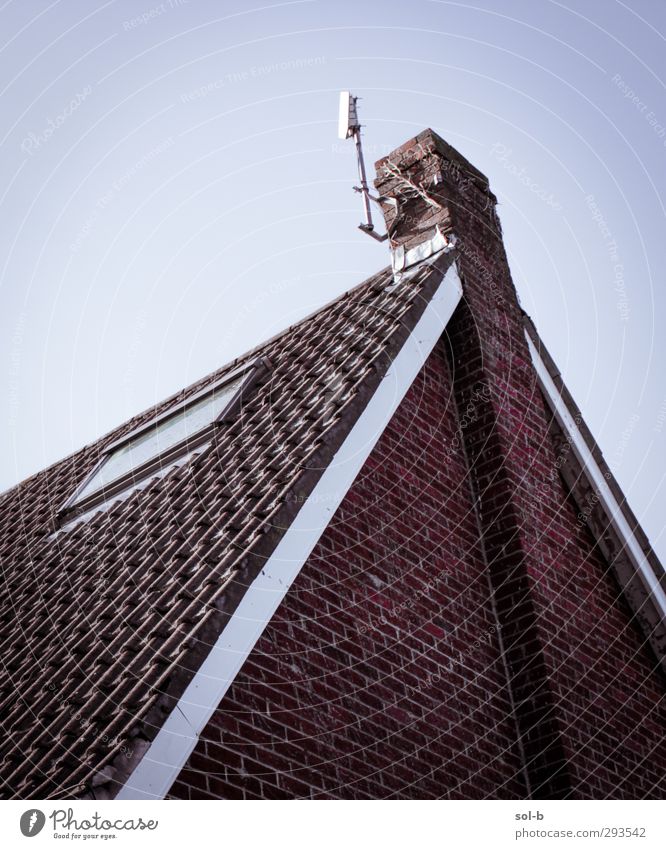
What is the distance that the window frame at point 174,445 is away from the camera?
7391 millimetres

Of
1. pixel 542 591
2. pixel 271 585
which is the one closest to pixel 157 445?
pixel 542 591

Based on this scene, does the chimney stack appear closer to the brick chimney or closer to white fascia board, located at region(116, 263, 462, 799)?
the brick chimney

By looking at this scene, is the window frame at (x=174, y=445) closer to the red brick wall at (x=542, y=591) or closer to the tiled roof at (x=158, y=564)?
the tiled roof at (x=158, y=564)

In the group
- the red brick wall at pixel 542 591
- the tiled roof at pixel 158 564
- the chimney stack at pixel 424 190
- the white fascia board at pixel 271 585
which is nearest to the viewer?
the white fascia board at pixel 271 585

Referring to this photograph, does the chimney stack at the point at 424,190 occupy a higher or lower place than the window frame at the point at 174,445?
higher

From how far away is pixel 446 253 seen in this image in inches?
308

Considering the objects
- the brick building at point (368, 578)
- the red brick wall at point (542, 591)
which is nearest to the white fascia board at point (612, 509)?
the brick building at point (368, 578)

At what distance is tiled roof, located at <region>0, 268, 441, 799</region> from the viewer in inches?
172

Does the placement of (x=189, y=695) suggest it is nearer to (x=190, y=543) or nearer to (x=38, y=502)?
(x=190, y=543)

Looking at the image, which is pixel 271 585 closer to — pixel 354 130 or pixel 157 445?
pixel 157 445

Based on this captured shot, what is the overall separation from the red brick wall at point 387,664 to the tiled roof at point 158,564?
0.34 metres

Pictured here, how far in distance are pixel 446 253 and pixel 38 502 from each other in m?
4.16

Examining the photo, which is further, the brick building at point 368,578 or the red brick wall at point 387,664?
the red brick wall at point 387,664

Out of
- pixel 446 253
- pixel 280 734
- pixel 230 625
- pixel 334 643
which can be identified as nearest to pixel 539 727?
pixel 334 643
